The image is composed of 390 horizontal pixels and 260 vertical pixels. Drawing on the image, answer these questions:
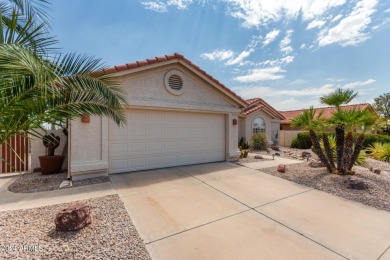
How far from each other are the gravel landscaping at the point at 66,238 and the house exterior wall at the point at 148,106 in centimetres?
233

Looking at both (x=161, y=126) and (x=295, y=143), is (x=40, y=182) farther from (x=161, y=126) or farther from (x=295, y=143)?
(x=295, y=143)

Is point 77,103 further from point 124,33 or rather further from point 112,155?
point 124,33

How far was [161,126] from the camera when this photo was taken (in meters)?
7.58

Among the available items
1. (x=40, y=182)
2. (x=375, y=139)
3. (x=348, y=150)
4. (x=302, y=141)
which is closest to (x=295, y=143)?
(x=302, y=141)

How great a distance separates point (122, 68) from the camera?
20.5 feet

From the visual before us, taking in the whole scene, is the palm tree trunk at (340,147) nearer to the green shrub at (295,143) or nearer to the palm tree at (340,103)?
the palm tree at (340,103)

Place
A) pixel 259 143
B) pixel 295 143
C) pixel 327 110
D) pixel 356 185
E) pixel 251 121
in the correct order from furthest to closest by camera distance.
Answer: pixel 327 110 < pixel 295 143 < pixel 251 121 < pixel 259 143 < pixel 356 185

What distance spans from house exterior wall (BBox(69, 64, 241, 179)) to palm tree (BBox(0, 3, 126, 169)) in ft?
7.98

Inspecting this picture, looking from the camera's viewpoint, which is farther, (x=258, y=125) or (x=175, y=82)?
(x=258, y=125)

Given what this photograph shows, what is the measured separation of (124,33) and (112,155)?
213 inches

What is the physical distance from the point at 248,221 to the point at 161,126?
202 inches

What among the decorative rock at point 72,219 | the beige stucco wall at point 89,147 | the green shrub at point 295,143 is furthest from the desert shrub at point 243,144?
the decorative rock at point 72,219

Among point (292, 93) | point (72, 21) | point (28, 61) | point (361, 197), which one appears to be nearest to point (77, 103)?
point (28, 61)

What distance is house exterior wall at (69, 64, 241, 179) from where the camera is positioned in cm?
591
